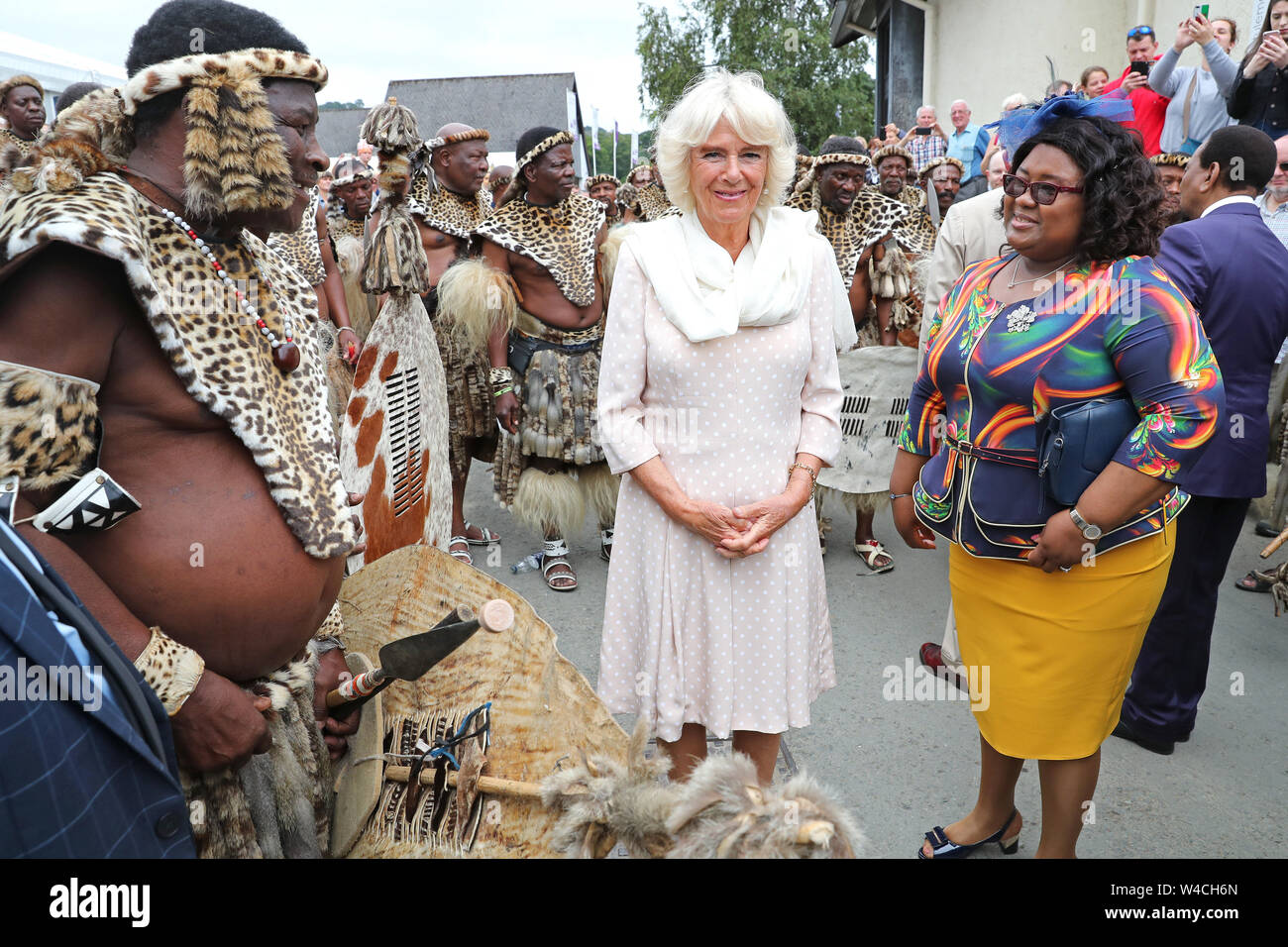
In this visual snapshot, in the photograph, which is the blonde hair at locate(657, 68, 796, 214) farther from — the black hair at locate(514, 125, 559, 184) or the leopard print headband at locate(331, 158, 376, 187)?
the leopard print headband at locate(331, 158, 376, 187)

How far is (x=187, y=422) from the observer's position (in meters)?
1.50

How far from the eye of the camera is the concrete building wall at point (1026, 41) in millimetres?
10320

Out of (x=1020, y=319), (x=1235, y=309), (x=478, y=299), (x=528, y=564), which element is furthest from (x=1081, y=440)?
(x=528, y=564)

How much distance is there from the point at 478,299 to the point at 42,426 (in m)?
3.52

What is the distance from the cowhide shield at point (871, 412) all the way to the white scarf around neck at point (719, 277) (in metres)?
2.71

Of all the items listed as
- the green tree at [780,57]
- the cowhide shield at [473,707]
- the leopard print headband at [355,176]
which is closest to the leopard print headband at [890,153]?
the leopard print headband at [355,176]

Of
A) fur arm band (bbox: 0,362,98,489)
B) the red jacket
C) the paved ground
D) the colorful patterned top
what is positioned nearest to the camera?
fur arm band (bbox: 0,362,98,489)

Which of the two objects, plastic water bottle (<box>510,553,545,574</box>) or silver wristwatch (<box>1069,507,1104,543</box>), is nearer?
silver wristwatch (<box>1069,507,1104,543</box>)

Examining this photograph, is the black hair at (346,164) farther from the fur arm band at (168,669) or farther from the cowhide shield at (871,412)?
the fur arm band at (168,669)

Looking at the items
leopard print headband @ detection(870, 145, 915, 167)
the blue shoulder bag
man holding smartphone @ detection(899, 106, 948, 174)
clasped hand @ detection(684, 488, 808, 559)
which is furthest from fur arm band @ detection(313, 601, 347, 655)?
man holding smartphone @ detection(899, 106, 948, 174)

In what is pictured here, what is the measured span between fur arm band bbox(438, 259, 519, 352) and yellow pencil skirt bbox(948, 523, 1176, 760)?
9.91 ft

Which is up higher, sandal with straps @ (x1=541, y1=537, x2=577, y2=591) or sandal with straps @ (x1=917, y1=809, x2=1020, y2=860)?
sandal with straps @ (x1=541, y1=537, x2=577, y2=591)

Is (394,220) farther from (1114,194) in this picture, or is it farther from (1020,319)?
(1114,194)

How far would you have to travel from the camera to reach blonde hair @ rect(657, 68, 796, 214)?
7.47 ft
